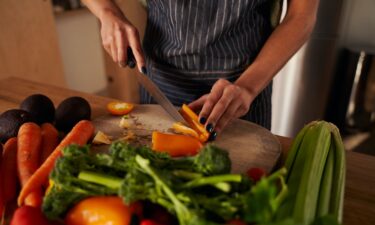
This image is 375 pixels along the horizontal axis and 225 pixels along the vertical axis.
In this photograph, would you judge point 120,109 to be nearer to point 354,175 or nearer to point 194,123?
point 194,123

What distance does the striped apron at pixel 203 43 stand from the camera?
103 cm

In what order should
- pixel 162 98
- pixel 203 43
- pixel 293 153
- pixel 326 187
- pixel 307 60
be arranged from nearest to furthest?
pixel 326 187 < pixel 293 153 < pixel 162 98 < pixel 203 43 < pixel 307 60

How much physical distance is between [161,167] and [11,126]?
544 millimetres

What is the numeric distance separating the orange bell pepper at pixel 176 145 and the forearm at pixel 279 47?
281 millimetres

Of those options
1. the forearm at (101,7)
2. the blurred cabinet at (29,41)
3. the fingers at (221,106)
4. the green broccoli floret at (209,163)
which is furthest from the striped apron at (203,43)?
the blurred cabinet at (29,41)

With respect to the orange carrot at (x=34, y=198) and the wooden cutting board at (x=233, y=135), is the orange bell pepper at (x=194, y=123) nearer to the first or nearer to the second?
the wooden cutting board at (x=233, y=135)

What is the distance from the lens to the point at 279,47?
100 cm

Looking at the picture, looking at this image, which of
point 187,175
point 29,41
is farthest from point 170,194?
point 29,41

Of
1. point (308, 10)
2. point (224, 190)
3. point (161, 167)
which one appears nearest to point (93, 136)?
point (161, 167)

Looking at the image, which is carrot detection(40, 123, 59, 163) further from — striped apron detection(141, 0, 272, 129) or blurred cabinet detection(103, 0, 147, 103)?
blurred cabinet detection(103, 0, 147, 103)

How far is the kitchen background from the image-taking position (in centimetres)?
195

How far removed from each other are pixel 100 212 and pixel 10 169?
34cm

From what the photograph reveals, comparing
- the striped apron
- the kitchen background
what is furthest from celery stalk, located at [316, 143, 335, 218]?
the kitchen background

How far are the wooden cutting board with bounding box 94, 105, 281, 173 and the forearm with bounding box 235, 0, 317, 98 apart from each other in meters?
0.14
